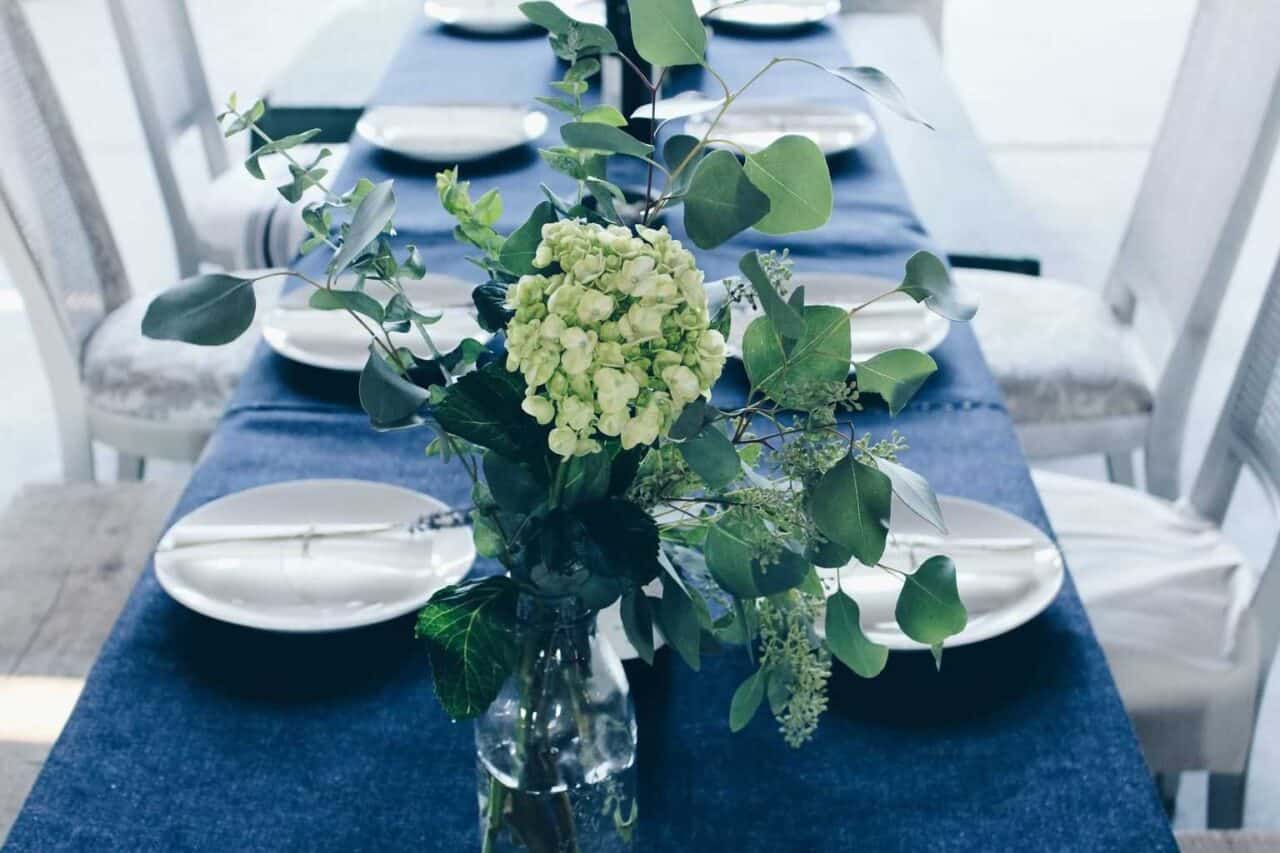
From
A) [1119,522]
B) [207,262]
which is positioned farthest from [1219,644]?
[207,262]

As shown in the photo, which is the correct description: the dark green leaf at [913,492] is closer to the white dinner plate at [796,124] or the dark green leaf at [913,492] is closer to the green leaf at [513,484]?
the green leaf at [513,484]

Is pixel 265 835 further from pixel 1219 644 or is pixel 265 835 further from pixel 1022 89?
pixel 1022 89

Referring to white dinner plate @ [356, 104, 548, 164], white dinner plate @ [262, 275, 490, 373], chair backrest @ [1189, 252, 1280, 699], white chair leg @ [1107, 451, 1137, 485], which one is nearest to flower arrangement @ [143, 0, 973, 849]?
white dinner plate @ [262, 275, 490, 373]

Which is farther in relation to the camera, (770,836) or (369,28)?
(369,28)

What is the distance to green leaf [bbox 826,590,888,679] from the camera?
30.4 inches

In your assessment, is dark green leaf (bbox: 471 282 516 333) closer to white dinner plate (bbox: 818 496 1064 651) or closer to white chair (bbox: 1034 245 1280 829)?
white dinner plate (bbox: 818 496 1064 651)

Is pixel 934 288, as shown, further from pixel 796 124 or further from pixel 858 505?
pixel 796 124

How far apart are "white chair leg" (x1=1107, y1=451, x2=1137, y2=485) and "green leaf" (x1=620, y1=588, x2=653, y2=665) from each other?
1.50 meters

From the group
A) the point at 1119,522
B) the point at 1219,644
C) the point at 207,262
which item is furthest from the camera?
the point at 207,262

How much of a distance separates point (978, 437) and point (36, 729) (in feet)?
3.09

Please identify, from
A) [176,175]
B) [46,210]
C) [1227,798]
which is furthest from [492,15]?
[1227,798]

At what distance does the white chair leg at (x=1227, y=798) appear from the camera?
5.16 ft

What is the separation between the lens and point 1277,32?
1886 mm

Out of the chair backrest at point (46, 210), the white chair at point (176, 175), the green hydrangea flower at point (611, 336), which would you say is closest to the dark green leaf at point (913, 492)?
the green hydrangea flower at point (611, 336)
